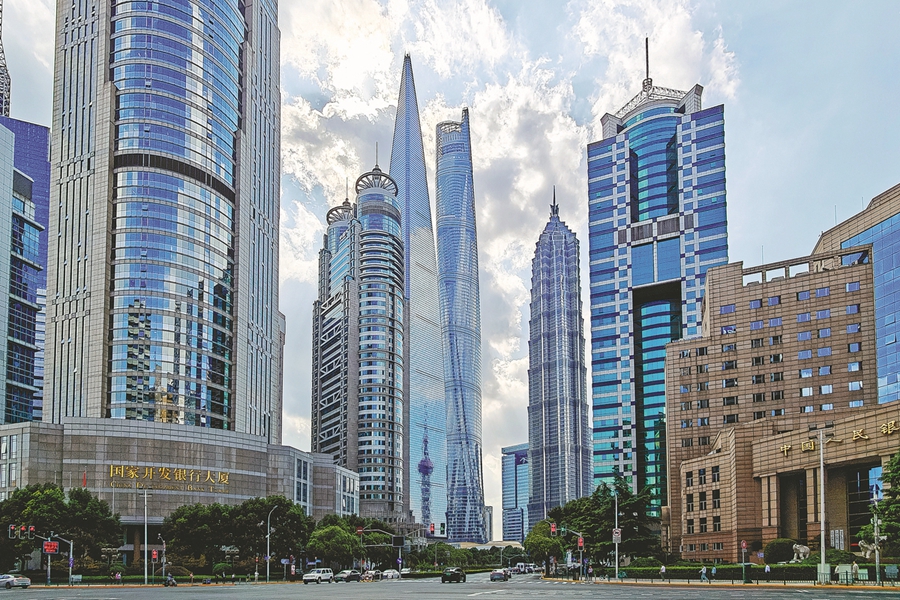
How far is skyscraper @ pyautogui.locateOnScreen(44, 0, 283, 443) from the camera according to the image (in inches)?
5733

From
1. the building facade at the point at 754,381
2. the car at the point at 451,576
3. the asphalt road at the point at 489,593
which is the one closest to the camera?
the asphalt road at the point at 489,593

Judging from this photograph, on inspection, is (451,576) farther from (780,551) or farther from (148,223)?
(148,223)

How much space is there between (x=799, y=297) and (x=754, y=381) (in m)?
13.5

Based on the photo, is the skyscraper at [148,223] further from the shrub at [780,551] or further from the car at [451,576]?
the shrub at [780,551]

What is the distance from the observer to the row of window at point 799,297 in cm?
11159

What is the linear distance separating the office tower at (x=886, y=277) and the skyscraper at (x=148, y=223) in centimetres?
10202

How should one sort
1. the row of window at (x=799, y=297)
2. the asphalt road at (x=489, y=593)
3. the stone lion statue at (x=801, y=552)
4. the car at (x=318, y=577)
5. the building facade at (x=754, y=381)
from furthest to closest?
1. the row of window at (x=799, y=297)
2. the building facade at (x=754, y=381)
3. the car at (x=318, y=577)
4. the stone lion statue at (x=801, y=552)
5. the asphalt road at (x=489, y=593)

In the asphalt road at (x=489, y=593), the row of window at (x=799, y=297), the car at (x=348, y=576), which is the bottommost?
the car at (x=348, y=576)

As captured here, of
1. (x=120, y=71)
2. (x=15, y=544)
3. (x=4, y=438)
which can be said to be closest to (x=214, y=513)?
Result: (x=15, y=544)

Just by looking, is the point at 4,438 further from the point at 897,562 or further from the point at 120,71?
the point at 897,562

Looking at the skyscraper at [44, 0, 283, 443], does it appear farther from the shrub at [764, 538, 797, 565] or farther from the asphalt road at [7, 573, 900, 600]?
the shrub at [764, 538, 797, 565]

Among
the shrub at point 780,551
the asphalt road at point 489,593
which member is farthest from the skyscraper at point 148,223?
the shrub at point 780,551

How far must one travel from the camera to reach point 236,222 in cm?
16712

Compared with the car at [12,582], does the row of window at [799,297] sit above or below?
above
